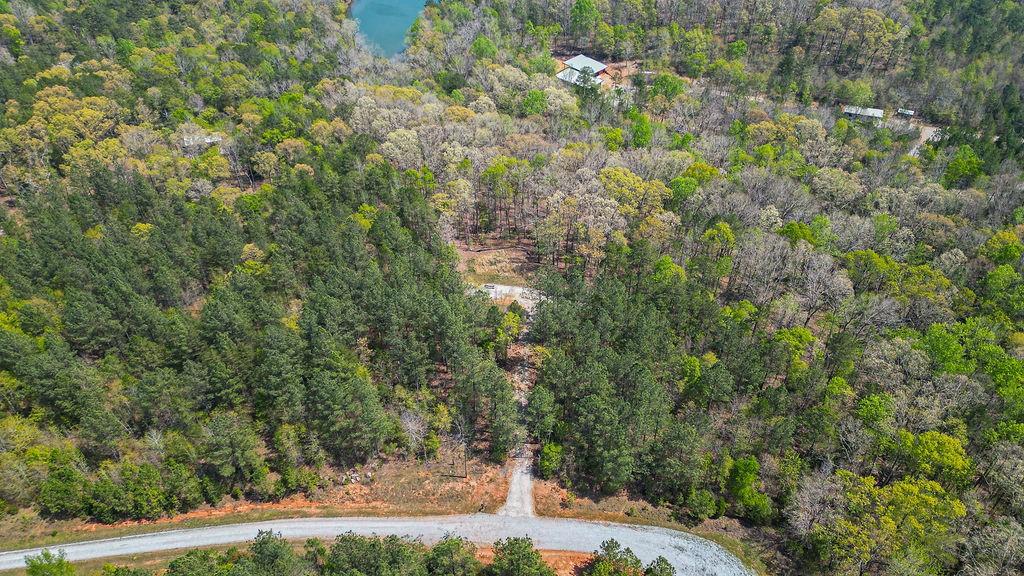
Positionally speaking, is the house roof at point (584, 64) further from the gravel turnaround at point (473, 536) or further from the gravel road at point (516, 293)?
the gravel turnaround at point (473, 536)

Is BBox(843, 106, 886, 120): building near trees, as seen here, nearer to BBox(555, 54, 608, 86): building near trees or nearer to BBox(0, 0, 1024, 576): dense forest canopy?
BBox(0, 0, 1024, 576): dense forest canopy

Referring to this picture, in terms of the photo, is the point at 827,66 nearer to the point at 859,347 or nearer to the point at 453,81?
the point at 453,81

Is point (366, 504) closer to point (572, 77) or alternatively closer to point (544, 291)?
point (544, 291)

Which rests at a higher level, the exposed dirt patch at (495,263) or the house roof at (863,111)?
the house roof at (863,111)

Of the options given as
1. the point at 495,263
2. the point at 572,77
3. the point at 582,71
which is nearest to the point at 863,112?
the point at 582,71

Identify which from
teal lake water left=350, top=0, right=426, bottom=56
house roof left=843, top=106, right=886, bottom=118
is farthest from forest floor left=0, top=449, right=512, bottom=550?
teal lake water left=350, top=0, right=426, bottom=56

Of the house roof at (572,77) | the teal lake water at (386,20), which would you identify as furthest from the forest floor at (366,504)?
the teal lake water at (386,20)

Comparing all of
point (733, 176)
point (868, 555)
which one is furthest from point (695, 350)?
point (733, 176)
